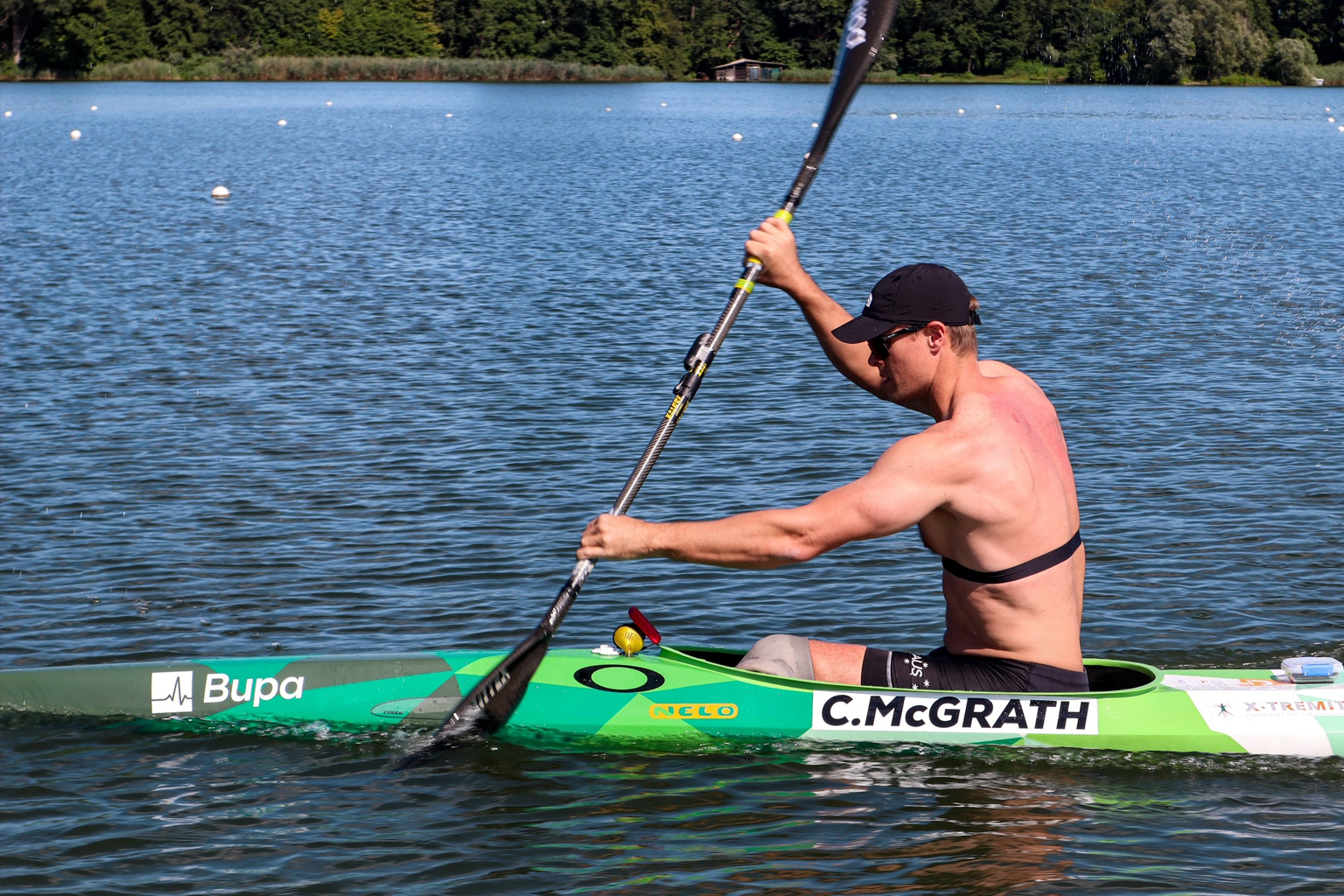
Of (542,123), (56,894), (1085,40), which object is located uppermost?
(1085,40)

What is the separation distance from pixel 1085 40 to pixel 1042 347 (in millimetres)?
96571

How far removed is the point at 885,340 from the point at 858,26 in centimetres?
281

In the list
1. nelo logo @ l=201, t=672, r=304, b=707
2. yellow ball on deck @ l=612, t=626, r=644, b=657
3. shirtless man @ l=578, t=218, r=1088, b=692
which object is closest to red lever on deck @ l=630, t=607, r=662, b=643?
yellow ball on deck @ l=612, t=626, r=644, b=657

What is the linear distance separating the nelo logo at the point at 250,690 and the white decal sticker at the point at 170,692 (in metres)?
0.09

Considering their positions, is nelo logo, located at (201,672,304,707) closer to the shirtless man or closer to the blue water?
the blue water

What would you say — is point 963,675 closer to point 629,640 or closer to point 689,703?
point 689,703

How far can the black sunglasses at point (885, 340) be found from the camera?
5168 millimetres

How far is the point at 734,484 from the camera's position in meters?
10.4

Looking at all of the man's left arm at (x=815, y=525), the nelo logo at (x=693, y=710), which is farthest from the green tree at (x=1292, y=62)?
the man's left arm at (x=815, y=525)

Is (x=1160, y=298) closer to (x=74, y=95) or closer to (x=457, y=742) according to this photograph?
(x=457, y=742)

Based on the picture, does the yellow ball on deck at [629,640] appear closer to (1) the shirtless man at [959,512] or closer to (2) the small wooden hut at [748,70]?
(1) the shirtless man at [959,512]

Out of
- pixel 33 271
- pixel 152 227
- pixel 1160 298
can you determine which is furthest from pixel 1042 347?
pixel 152 227

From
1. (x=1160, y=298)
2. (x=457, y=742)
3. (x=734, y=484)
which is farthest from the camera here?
(x=1160, y=298)

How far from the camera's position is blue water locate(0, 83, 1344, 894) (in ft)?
18.3
